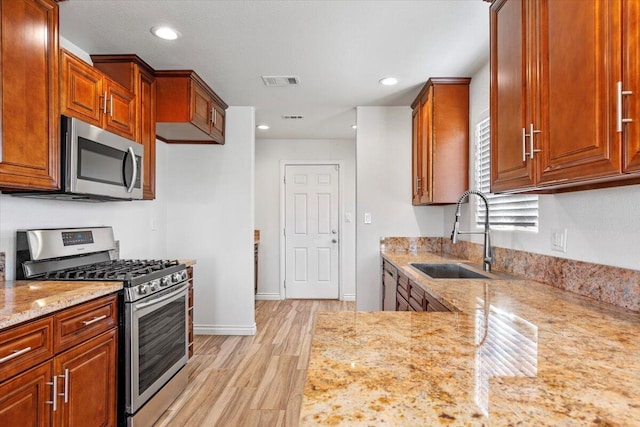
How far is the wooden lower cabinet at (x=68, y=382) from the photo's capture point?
4.35ft

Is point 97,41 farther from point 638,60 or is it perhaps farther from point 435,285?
point 638,60

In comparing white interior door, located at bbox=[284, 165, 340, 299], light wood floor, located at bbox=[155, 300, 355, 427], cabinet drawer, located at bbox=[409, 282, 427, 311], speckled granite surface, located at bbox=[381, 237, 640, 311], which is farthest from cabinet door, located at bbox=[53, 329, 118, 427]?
white interior door, located at bbox=[284, 165, 340, 299]

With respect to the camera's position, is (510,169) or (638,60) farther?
(510,169)

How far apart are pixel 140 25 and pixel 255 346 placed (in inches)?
110

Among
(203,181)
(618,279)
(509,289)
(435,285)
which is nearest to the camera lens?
(618,279)

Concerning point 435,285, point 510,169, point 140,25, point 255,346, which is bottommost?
point 255,346

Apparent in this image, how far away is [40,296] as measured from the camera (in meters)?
1.58

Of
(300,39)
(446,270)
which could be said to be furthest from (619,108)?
(446,270)

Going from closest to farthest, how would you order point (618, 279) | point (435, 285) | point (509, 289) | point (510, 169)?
1. point (618, 279)
2. point (510, 169)
3. point (509, 289)
4. point (435, 285)

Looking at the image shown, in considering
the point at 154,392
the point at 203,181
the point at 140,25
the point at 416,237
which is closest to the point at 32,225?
the point at 154,392

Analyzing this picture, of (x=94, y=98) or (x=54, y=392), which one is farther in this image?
(x=94, y=98)

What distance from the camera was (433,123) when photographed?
306 centimetres

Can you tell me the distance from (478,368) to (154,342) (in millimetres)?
1946

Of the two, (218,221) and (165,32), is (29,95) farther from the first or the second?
(218,221)
